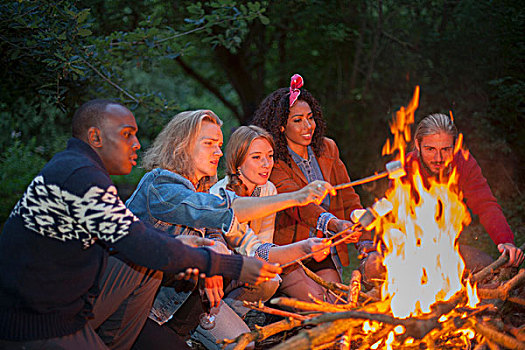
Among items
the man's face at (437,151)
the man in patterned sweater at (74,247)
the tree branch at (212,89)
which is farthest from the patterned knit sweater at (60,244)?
the tree branch at (212,89)

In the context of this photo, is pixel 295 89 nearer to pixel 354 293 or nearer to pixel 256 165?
pixel 256 165

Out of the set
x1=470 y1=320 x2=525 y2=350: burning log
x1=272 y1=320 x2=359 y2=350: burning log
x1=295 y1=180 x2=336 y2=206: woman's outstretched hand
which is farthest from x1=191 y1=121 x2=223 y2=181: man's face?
x1=470 y1=320 x2=525 y2=350: burning log

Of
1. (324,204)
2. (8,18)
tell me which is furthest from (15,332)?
(8,18)

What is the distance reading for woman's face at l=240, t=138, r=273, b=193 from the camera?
4.01 meters

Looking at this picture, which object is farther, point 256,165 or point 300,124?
point 300,124

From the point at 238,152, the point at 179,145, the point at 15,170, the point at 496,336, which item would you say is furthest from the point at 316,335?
the point at 15,170

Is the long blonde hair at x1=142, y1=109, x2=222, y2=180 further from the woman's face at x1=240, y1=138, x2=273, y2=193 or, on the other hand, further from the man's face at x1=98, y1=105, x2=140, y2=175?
the man's face at x1=98, y1=105, x2=140, y2=175

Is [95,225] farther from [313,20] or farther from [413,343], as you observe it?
[313,20]

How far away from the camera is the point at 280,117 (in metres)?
4.64

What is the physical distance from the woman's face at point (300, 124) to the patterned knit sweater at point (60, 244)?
2325 millimetres

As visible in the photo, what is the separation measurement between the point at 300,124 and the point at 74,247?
2.58 metres

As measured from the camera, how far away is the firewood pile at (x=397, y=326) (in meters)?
2.76

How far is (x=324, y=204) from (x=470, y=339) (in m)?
1.80

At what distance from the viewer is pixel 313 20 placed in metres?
8.66
